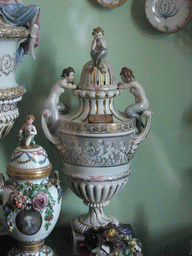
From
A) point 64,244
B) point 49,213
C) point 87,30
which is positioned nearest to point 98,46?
point 87,30

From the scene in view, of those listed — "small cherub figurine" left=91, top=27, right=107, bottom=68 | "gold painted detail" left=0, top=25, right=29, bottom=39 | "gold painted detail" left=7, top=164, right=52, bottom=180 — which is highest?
"gold painted detail" left=0, top=25, right=29, bottom=39

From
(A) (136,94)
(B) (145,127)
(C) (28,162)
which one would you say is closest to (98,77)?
(A) (136,94)

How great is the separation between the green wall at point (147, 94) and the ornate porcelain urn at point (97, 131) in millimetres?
202

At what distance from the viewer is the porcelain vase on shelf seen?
1449mm

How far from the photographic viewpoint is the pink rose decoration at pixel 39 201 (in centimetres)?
139

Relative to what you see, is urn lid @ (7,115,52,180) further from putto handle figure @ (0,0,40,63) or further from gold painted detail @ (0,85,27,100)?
putto handle figure @ (0,0,40,63)

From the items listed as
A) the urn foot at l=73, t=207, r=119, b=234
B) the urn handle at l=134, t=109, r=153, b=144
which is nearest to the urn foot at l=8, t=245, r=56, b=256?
the urn foot at l=73, t=207, r=119, b=234

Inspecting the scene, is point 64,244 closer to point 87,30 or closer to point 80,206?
point 80,206

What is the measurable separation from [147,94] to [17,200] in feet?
2.58

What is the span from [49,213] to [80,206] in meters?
0.46

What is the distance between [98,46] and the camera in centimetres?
157

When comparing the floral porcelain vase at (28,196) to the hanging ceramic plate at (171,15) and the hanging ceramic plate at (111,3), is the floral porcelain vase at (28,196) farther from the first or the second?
the hanging ceramic plate at (171,15)

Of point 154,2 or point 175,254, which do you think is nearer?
point 154,2

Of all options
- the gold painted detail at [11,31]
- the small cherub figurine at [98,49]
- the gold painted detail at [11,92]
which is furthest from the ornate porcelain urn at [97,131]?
the gold painted detail at [11,31]
